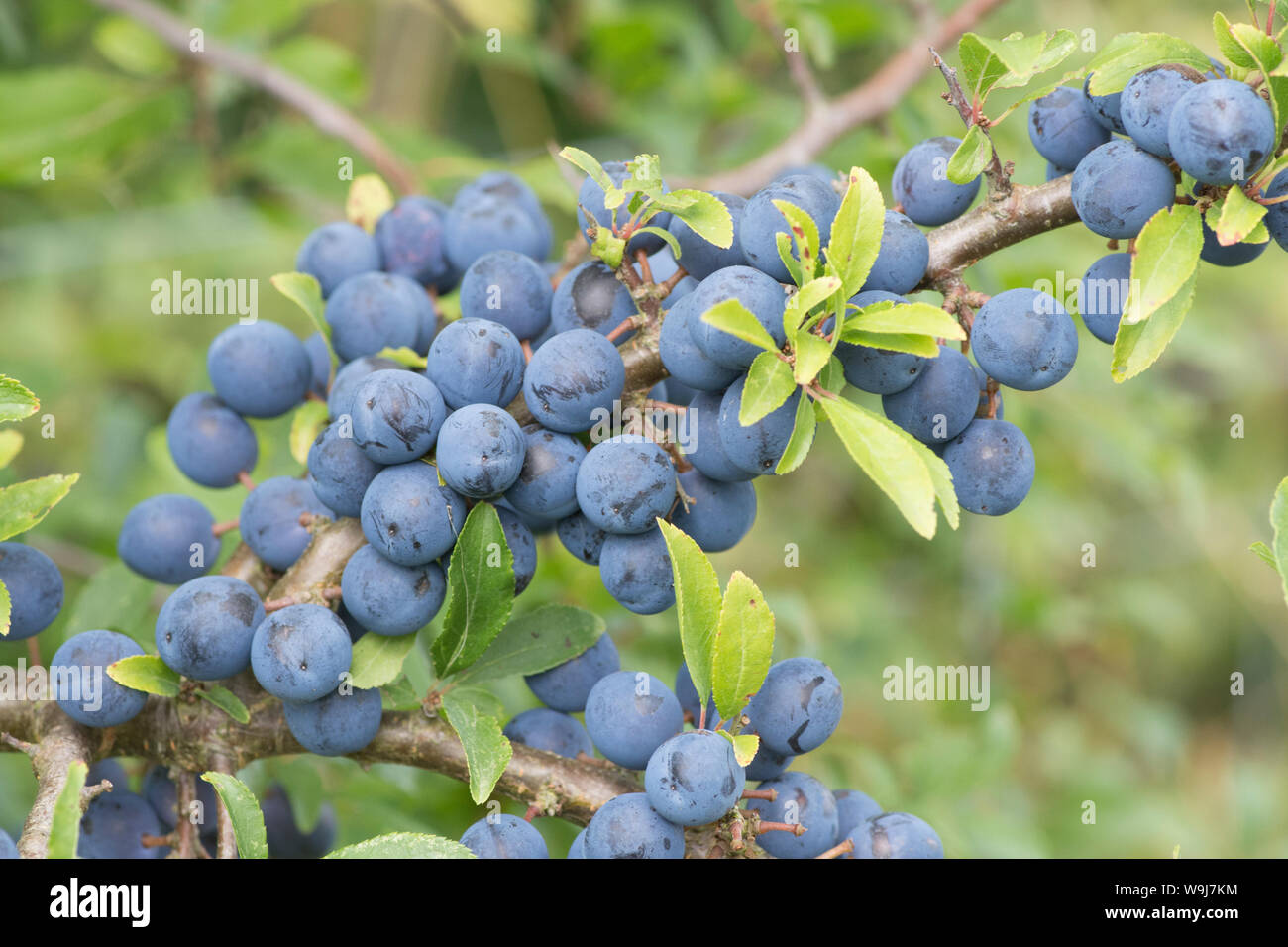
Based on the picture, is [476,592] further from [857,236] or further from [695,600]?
[857,236]

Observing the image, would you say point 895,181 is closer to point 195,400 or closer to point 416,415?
point 416,415

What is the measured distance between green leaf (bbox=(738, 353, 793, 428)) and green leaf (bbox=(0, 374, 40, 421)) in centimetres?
70

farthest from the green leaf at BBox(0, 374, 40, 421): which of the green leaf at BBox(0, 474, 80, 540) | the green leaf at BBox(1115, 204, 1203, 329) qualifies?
the green leaf at BBox(1115, 204, 1203, 329)

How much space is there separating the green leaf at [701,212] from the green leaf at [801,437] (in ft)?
0.59

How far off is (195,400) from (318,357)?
17 cm

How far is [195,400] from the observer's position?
55.7 inches

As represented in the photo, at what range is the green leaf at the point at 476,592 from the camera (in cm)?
107

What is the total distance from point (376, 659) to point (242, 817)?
20 centimetres

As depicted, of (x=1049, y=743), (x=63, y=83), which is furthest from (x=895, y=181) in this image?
(x=1049, y=743)

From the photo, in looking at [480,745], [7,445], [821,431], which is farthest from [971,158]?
[821,431]

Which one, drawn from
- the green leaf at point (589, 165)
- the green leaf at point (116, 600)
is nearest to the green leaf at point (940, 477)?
the green leaf at point (589, 165)

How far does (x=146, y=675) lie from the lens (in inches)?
43.3

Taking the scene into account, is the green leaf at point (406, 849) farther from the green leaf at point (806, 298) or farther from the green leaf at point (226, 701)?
the green leaf at point (806, 298)

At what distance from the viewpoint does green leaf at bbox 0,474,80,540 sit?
1.08 meters
